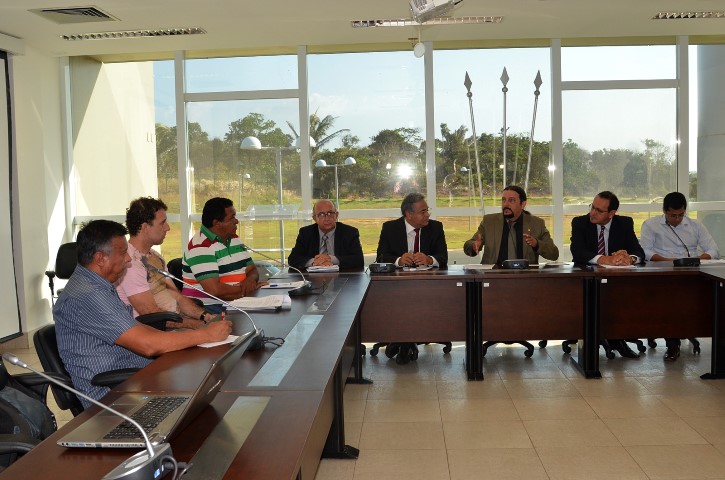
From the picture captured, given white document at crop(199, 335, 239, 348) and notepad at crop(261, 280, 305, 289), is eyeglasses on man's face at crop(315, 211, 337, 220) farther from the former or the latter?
white document at crop(199, 335, 239, 348)

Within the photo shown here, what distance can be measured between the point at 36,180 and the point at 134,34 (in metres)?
1.70

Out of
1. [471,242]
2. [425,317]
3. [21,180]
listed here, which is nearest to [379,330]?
[425,317]

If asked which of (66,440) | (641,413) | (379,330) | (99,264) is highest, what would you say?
(99,264)

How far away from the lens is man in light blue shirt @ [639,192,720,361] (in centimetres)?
571

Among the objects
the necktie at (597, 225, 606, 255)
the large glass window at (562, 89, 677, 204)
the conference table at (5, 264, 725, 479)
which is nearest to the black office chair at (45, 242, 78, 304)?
the conference table at (5, 264, 725, 479)

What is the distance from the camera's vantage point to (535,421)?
156 inches

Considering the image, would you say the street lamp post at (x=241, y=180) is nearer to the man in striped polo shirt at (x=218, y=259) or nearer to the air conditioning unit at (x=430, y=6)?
the man in striped polo shirt at (x=218, y=259)

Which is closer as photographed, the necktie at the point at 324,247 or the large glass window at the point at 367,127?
the necktie at the point at 324,247

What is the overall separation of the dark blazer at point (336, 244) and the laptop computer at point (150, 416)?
11.5ft

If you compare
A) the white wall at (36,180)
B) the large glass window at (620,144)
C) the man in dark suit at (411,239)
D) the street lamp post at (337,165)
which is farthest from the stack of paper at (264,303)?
the large glass window at (620,144)

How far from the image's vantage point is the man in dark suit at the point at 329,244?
5.55m

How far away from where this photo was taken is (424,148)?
25.2 feet

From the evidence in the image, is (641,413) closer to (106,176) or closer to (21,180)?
(21,180)

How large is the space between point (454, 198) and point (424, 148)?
2.04 ft
